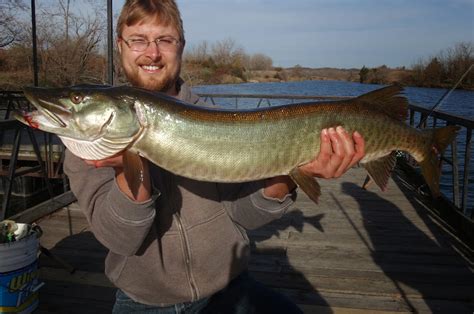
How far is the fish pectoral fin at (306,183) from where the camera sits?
2281 mm

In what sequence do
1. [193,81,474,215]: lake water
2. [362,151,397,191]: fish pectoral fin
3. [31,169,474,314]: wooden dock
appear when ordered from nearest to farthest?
1. [362,151,397,191]: fish pectoral fin
2. [31,169,474,314]: wooden dock
3. [193,81,474,215]: lake water

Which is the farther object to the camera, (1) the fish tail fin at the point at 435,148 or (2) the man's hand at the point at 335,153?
(1) the fish tail fin at the point at 435,148

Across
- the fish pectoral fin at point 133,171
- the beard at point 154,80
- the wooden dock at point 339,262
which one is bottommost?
the wooden dock at point 339,262

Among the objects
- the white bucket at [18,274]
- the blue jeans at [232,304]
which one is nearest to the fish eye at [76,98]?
the blue jeans at [232,304]

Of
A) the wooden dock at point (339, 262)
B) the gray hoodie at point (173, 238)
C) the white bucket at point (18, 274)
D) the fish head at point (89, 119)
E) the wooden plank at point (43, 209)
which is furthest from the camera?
the wooden plank at point (43, 209)

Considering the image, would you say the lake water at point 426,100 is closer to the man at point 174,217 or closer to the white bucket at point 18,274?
the man at point 174,217

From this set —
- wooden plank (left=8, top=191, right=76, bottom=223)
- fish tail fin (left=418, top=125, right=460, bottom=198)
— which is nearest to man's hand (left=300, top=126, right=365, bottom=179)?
fish tail fin (left=418, top=125, right=460, bottom=198)

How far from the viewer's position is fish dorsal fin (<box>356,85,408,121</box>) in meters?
2.44

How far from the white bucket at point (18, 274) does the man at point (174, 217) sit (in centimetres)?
99

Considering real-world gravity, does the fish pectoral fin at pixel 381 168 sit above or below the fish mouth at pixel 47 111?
below

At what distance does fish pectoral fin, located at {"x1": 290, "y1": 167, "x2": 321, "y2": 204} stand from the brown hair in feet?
3.65

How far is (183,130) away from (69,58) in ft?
58.9

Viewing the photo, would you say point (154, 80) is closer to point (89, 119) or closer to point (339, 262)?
point (89, 119)

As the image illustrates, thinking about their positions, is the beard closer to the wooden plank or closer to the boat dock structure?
the boat dock structure
